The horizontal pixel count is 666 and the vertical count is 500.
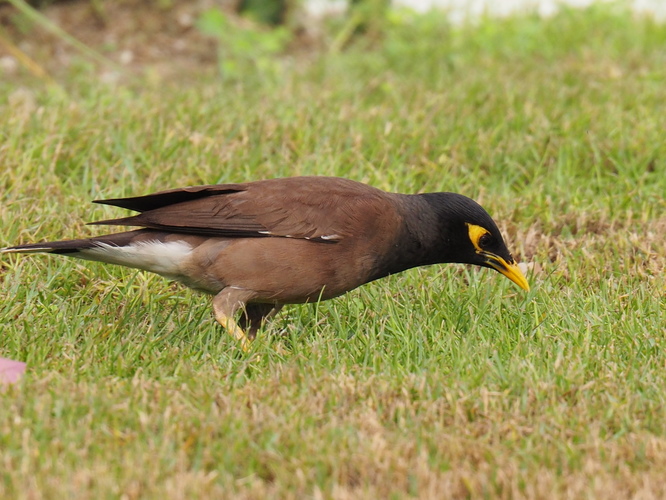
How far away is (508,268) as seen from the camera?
5.72 metres

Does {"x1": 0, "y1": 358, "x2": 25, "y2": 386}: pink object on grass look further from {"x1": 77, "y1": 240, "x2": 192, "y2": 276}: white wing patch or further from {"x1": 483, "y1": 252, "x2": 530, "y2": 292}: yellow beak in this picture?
{"x1": 483, "y1": 252, "x2": 530, "y2": 292}: yellow beak

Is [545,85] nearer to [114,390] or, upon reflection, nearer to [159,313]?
[159,313]

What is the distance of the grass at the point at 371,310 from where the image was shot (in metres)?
3.79

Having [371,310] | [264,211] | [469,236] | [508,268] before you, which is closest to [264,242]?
[264,211]

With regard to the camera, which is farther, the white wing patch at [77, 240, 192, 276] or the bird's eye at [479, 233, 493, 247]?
the bird's eye at [479, 233, 493, 247]

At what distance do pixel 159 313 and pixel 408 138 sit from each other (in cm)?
281

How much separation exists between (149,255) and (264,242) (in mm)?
581

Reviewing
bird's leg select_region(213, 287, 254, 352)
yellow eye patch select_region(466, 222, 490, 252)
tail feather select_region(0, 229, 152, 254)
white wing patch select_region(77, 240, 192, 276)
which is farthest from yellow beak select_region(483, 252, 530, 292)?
tail feather select_region(0, 229, 152, 254)

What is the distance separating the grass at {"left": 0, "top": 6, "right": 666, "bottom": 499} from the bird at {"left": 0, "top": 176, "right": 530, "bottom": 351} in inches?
9.8

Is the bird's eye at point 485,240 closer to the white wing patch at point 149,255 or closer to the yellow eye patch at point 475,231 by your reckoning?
the yellow eye patch at point 475,231

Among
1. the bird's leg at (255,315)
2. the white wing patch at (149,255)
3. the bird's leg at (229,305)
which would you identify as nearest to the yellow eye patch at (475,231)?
the bird's leg at (255,315)

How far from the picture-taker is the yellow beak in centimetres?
570

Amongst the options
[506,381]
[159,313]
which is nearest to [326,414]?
[506,381]

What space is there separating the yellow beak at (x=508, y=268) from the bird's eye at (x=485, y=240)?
0.06m
